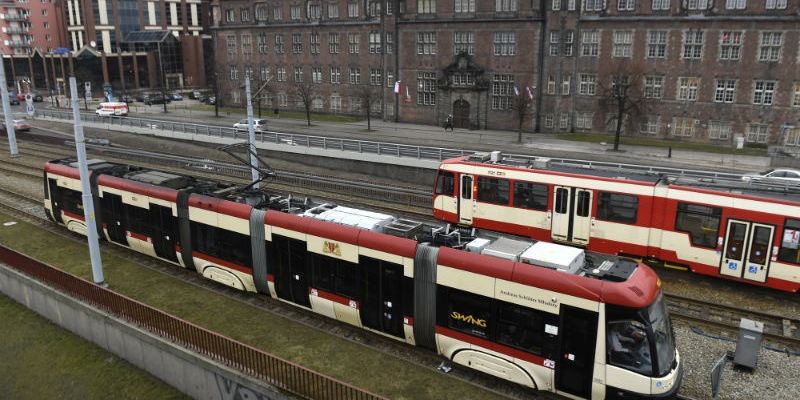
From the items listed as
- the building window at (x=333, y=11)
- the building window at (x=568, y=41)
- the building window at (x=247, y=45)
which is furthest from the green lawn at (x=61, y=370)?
the building window at (x=247, y=45)

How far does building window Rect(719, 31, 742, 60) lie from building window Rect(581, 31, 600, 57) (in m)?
10.4

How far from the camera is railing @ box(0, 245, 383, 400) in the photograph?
41.3ft

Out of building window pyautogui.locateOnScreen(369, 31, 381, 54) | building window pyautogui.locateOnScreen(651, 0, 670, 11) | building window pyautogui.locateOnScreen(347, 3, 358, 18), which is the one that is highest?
building window pyautogui.locateOnScreen(347, 3, 358, 18)

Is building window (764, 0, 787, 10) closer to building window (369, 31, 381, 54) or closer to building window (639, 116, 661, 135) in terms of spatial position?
building window (639, 116, 661, 135)

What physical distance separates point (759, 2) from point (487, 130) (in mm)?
26474

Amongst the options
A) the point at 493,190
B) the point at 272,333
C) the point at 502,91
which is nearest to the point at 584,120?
the point at 502,91

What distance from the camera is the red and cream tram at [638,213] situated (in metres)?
18.6

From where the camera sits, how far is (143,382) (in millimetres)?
15562

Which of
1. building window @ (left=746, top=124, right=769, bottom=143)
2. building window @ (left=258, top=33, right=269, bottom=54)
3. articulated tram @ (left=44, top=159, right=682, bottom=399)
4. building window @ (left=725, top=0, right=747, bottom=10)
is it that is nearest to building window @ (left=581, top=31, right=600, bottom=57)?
building window @ (left=725, top=0, right=747, bottom=10)

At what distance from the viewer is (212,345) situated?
1421cm

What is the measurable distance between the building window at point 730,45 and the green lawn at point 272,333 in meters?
48.8

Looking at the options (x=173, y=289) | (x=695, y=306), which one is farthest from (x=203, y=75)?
(x=695, y=306)

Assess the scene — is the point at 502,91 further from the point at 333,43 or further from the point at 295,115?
the point at 295,115

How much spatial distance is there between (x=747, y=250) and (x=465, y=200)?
35.4ft
